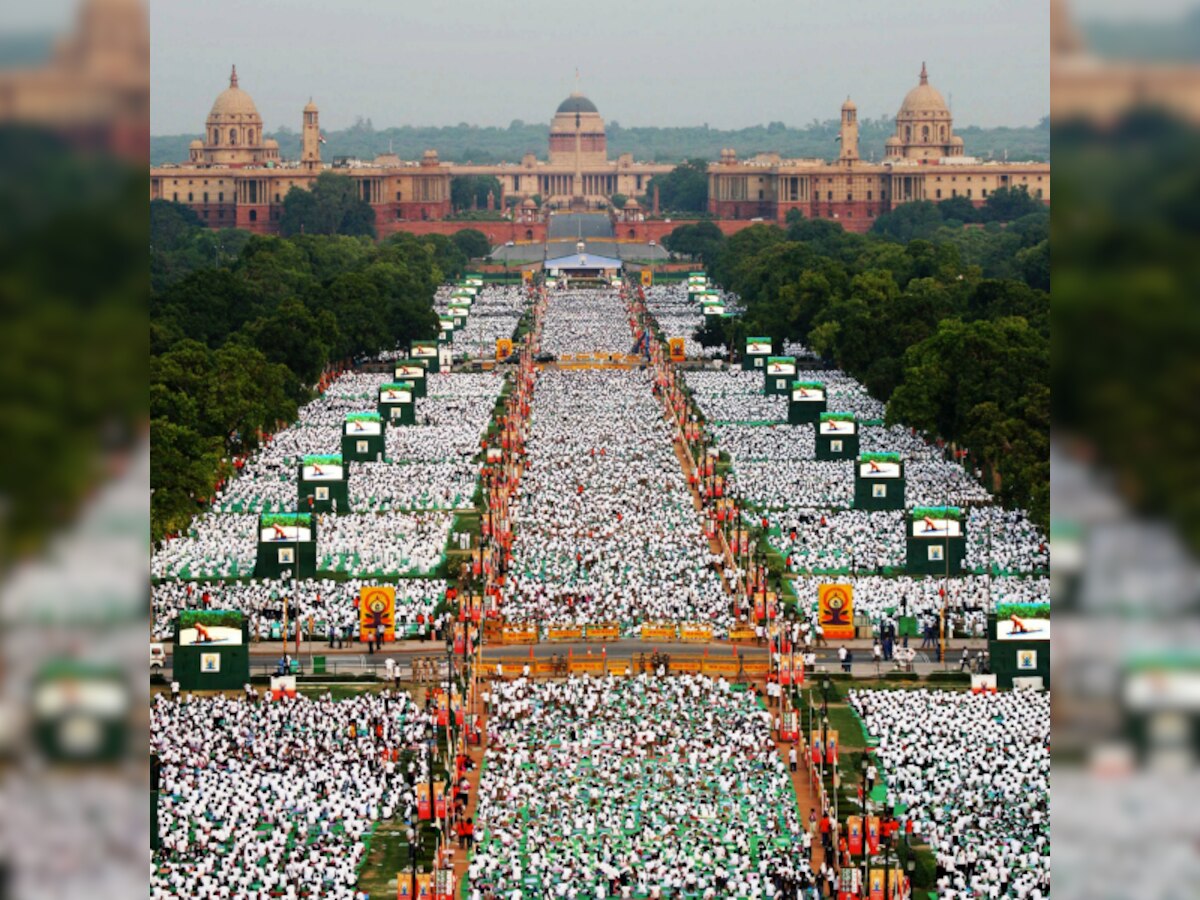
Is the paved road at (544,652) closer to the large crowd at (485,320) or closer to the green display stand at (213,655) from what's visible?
the green display stand at (213,655)

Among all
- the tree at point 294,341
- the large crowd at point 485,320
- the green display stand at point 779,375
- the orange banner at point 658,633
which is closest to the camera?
the orange banner at point 658,633

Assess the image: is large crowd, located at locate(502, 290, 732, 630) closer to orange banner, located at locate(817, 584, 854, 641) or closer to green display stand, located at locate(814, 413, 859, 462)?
orange banner, located at locate(817, 584, 854, 641)

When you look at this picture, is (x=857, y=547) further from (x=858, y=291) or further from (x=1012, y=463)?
(x=858, y=291)

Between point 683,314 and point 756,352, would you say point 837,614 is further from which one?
point 683,314

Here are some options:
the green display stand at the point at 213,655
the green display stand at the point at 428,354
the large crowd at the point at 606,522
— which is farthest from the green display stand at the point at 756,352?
the green display stand at the point at 213,655

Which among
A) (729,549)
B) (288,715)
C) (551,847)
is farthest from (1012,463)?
(551,847)

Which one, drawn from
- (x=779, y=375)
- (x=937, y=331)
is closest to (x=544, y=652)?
(x=937, y=331)
